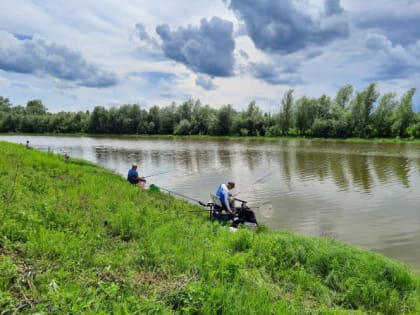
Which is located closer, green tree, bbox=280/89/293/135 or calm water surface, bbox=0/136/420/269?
calm water surface, bbox=0/136/420/269

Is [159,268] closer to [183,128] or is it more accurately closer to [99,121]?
[183,128]

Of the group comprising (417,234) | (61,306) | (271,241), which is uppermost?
(61,306)

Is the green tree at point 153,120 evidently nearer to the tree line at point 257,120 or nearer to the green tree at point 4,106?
the tree line at point 257,120

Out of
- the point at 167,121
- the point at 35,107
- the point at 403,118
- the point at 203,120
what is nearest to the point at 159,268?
the point at 403,118

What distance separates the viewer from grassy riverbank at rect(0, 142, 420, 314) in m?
4.41

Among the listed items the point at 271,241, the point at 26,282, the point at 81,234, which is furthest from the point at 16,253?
the point at 271,241

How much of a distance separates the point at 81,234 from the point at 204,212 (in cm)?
746

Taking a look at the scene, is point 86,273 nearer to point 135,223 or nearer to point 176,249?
point 176,249

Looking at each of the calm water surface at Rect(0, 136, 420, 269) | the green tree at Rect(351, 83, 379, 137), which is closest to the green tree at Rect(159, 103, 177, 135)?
the green tree at Rect(351, 83, 379, 137)

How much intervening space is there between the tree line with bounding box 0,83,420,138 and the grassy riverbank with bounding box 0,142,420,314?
86416 millimetres

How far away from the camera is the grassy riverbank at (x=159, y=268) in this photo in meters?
4.41

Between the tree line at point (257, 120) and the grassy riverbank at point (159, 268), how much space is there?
86.4 m

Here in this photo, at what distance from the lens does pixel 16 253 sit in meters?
5.25

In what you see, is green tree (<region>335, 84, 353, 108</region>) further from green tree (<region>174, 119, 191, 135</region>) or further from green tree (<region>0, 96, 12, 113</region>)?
green tree (<region>0, 96, 12, 113</region>)
